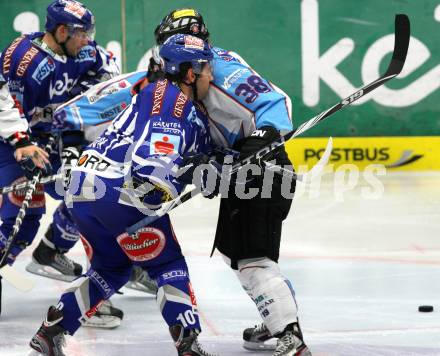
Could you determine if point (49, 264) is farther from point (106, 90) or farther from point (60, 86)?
point (106, 90)

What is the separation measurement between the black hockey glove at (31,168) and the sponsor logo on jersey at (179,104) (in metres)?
1.26

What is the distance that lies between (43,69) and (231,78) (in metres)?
1.38

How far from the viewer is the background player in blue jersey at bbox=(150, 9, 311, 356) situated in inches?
140

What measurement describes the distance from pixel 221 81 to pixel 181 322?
81cm

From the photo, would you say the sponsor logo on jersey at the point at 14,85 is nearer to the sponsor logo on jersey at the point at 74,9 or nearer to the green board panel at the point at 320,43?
the sponsor logo on jersey at the point at 74,9

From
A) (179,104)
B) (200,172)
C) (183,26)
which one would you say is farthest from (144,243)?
A: (183,26)

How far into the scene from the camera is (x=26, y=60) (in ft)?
15.3

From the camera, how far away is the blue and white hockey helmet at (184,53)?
352 centimetres

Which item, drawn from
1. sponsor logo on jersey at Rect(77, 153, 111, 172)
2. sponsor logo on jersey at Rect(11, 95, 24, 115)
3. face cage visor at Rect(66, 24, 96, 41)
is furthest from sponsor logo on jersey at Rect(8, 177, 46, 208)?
sponsor logo on jersey at Rect(77, 153, 111, 172)

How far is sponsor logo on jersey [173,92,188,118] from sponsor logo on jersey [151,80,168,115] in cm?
5

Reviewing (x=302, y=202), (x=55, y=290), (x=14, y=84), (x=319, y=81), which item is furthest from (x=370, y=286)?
(x=319, y=81)

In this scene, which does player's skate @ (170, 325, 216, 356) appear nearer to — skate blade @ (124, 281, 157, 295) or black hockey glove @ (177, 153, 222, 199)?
black hockey glove @ (177, 153, 222, 199)

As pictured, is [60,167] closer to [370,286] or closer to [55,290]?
[55,290]

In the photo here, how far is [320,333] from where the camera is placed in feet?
13.5
